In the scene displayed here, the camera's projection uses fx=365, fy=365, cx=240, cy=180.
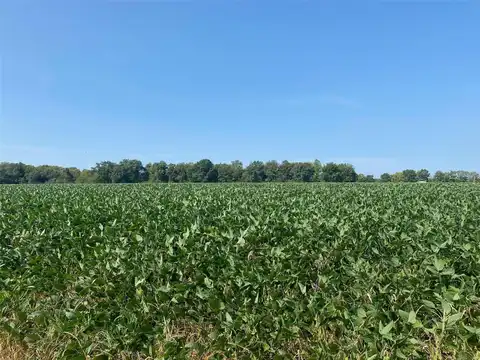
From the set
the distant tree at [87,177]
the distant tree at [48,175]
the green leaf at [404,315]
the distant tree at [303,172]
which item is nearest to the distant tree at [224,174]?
the distant tree at [303,172]

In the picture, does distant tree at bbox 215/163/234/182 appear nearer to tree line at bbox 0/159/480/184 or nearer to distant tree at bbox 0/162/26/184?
tree line at bbox 0/159/480/184

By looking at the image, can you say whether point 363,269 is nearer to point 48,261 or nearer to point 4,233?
point 48,261

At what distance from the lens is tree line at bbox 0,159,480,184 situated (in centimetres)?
10681

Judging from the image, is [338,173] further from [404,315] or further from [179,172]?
[404,315]

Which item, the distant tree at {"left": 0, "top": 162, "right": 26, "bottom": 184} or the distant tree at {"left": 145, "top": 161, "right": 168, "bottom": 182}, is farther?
the distant tree at {"left": 145, "top": 161, "right": 168, "bottom": 182}

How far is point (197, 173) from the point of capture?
11131 cm

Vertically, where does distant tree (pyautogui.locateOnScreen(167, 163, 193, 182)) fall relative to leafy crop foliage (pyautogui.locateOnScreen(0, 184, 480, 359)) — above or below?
above

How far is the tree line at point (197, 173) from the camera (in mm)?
106812

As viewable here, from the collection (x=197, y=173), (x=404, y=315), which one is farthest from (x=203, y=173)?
(x=404, y=315)

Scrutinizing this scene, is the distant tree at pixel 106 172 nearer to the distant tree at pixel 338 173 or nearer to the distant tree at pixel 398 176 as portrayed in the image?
the distant tree at pixel 338 173

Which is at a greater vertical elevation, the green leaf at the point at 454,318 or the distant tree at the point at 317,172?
the distant tree at the point at 317,172

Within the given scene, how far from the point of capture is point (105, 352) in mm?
3137

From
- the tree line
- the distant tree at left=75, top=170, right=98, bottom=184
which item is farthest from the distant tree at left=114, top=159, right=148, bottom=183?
the distant tree at left=75, top=170, right=98, bottom=184

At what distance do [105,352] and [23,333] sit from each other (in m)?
1.19
